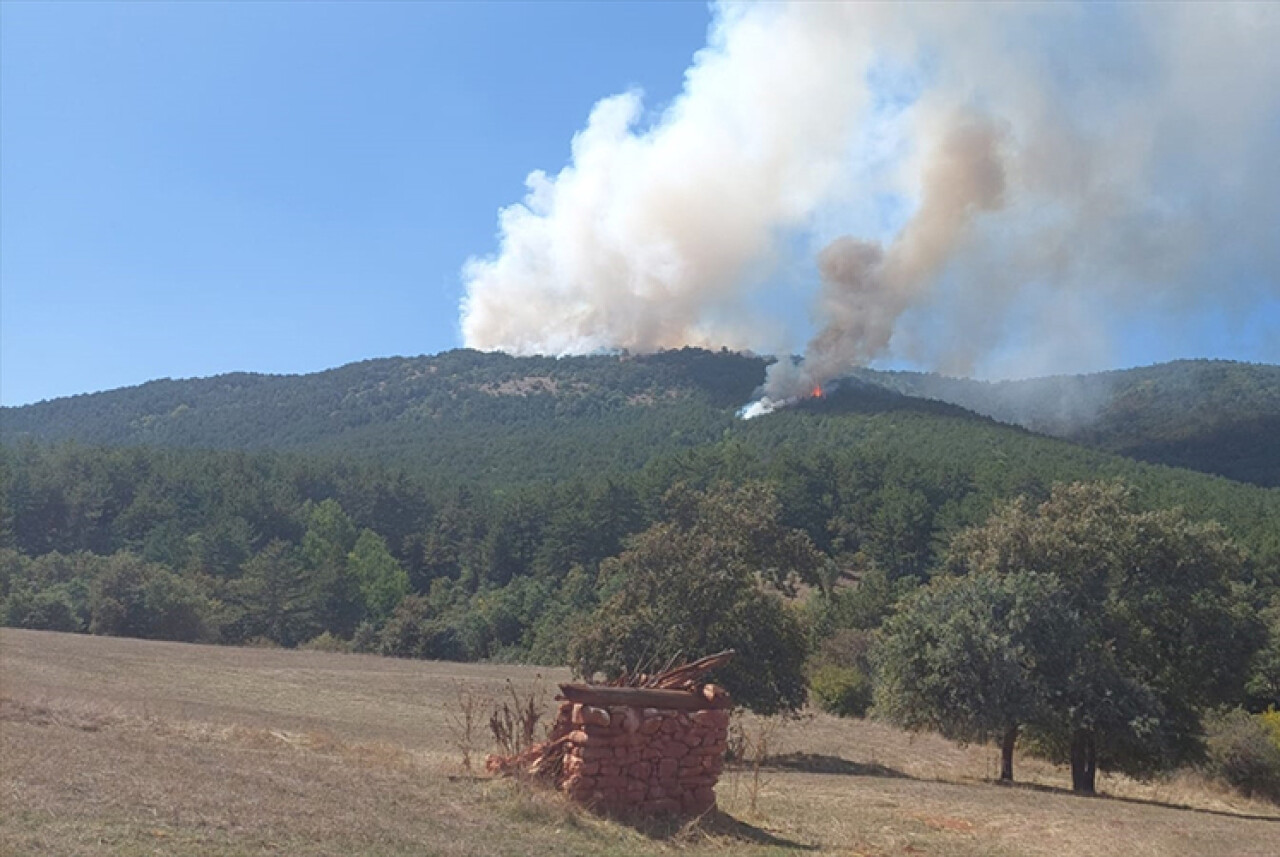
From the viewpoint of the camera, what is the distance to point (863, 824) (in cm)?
1825

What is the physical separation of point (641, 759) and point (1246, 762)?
91.2ft

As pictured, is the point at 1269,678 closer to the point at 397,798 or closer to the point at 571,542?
the point at 397,798

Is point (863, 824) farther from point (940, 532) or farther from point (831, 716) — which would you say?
point (940, 532)

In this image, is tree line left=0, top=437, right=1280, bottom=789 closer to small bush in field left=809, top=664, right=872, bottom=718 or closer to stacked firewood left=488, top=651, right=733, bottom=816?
small bush in field left=809, top=664, right=872, bottom=718

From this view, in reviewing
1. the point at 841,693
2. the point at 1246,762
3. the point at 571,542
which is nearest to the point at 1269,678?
the point at 1246,762

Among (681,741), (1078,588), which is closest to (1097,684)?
(1078,588)

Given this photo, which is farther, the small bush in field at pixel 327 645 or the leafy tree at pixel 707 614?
the small bush in field at pixel 327 645

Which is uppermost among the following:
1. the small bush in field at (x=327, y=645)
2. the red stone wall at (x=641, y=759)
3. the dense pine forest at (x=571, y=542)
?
the dense pine forest at (x=571, y=542)

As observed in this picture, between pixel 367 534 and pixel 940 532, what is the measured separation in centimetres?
6163

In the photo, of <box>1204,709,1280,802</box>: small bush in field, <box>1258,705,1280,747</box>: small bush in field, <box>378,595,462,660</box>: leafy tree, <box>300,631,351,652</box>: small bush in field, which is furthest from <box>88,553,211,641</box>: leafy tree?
<box>1258,705,1280,747</box>: small bush in field

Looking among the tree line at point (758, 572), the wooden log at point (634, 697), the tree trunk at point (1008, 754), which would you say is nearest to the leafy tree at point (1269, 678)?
the tree line at point (758, 572)

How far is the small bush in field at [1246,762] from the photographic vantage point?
3472cm

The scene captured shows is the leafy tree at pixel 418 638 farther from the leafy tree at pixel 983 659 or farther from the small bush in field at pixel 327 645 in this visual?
the leafy tree at pixel 983 659

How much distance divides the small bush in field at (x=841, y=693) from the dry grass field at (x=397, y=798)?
1951 centimetres
